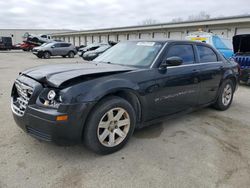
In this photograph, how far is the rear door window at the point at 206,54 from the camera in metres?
4.23

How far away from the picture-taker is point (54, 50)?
766 inches

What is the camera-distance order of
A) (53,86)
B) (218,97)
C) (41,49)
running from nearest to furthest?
(53,86) < (218,97) < (41,49)

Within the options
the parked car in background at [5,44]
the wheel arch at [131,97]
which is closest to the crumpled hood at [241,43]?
the wheel arch at [131,97]

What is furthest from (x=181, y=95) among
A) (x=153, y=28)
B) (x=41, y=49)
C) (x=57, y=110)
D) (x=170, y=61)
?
(x=153, y=28)

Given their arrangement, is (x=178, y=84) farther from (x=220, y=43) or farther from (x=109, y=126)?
(x=220, y=43)

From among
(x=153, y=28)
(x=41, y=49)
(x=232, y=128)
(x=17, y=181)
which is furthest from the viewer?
(x=153, y=28)

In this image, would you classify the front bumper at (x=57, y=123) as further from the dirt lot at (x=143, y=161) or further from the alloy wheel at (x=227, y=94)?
the alloy wheel at (x=227, y=94)

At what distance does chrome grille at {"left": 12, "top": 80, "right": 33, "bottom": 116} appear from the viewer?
269 centimetres

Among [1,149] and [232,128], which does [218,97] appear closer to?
[232,128]

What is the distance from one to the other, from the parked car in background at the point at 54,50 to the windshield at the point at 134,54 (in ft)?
53.7

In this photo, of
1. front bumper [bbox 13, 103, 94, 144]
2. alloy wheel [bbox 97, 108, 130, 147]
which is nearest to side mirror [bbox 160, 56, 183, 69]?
alloy wheel [bbox 97, 108, 130, 147]

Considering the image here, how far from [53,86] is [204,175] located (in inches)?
81.4

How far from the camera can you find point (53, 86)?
8.14ft

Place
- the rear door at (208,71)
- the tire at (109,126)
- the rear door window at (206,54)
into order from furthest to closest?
the rear door window at (206,54), the rear door at (208,71), the tire at (109,126)
